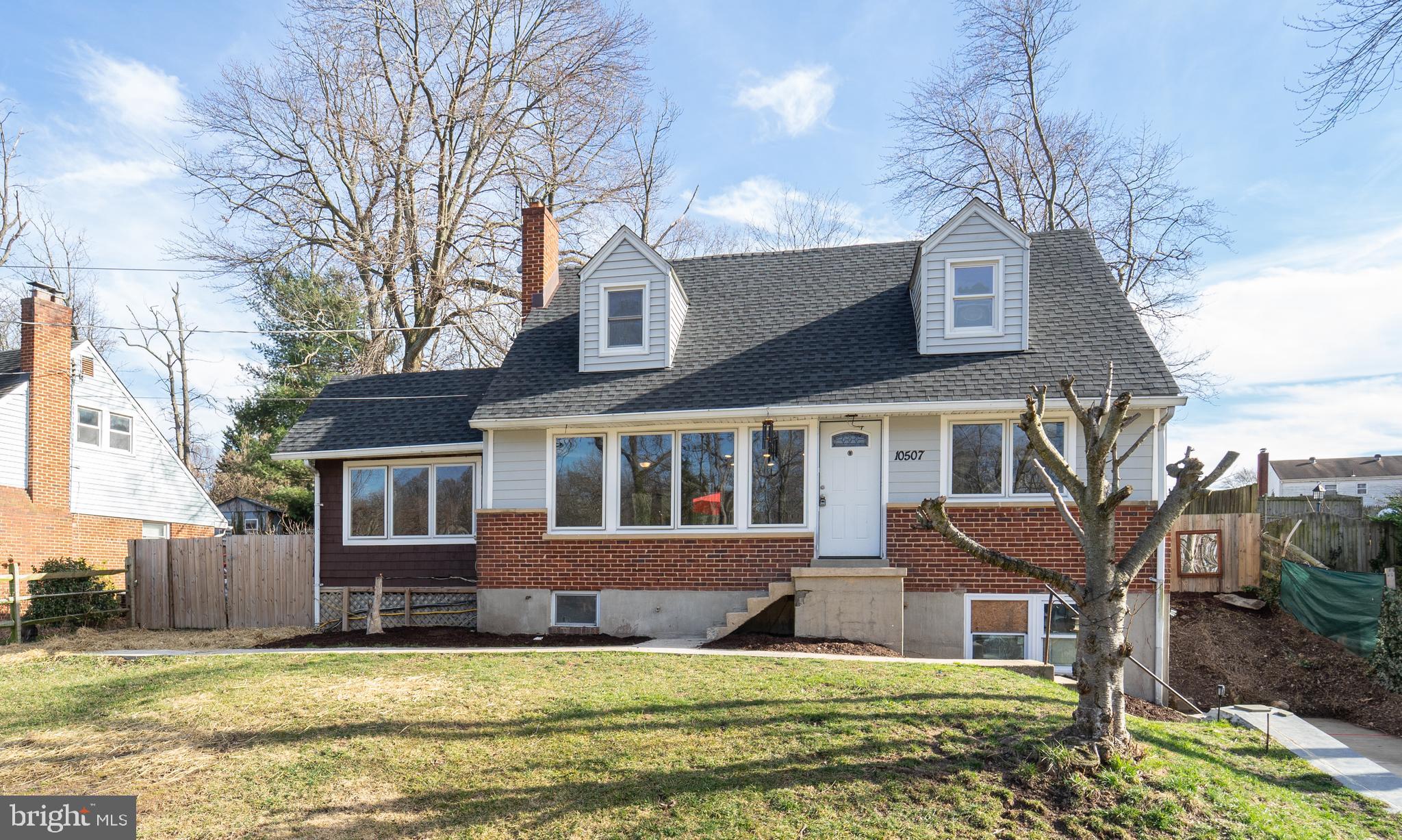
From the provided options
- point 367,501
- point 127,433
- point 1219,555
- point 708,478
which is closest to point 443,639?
point 367,501

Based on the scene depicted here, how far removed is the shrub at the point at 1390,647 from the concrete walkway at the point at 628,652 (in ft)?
19.0

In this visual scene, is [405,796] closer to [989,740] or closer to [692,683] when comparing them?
[692,683]

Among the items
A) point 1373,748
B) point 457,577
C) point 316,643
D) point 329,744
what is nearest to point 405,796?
point 329,744

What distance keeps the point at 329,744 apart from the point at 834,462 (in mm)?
7637

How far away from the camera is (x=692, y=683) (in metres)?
8.40

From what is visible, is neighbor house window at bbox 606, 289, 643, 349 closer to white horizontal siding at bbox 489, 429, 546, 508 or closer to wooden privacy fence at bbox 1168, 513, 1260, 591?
white horizontal siding at bbox 489, 429, 546, 508

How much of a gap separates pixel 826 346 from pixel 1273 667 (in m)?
9.23

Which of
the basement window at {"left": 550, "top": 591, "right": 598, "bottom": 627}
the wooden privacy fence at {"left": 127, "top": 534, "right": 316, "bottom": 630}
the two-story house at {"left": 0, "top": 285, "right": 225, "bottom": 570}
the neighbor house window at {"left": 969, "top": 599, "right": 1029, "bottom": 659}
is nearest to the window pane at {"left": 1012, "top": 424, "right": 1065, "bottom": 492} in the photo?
the neighbor house window at {"left": 969, "top": 599, "right": 1029, "bottom": 659}

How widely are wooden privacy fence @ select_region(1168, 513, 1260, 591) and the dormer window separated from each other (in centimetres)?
1215

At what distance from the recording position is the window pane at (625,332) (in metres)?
13.8

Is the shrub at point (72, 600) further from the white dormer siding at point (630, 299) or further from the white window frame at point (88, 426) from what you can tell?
the white dormer siding at point (630, 299)

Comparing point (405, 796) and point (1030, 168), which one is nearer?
point (405, 796)

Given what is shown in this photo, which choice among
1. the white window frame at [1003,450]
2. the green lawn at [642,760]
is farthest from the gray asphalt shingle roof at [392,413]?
the white window frame at [1003,450]

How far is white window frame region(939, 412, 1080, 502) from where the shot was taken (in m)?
11.5
